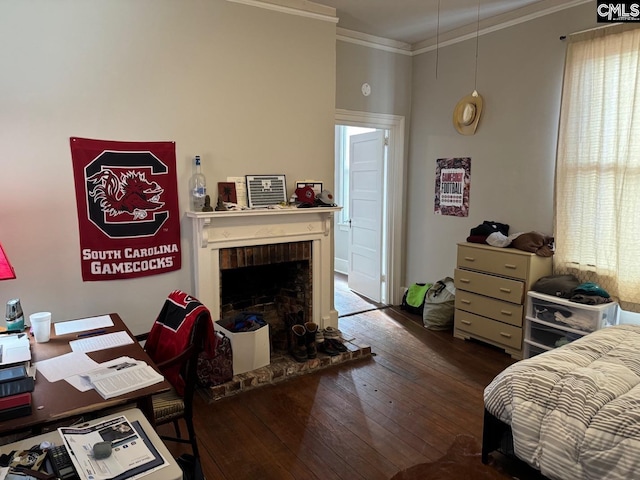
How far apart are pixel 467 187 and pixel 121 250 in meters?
3.25

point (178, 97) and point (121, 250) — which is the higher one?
point (178, 97)

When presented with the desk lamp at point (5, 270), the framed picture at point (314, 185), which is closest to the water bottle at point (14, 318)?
the desk lamp at point (5, 270)

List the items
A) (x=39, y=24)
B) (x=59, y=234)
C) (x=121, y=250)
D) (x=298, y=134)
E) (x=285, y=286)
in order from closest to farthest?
(x=39, y=24), (x=59, y=234), (x=121, y=250), (x=298, y=134), (x=285, y=286)

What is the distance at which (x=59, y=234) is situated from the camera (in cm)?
283

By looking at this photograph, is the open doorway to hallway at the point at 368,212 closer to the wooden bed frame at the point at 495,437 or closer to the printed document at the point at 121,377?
the wooden bed frame at the point at 495,437

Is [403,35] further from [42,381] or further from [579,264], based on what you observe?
[42,381]

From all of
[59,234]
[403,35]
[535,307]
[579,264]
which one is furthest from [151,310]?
[403,35]

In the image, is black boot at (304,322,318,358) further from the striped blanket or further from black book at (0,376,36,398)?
black book at (0,376,36,398)

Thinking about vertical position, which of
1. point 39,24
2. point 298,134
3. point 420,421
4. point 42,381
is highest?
point 39,24

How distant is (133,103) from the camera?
9.81ft

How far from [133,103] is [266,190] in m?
1.16

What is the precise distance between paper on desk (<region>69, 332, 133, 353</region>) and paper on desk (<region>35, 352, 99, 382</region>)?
69 mm

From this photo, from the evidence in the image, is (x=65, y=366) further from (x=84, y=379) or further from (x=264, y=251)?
(x=264, y=251)

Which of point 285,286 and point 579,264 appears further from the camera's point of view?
point 285,286
